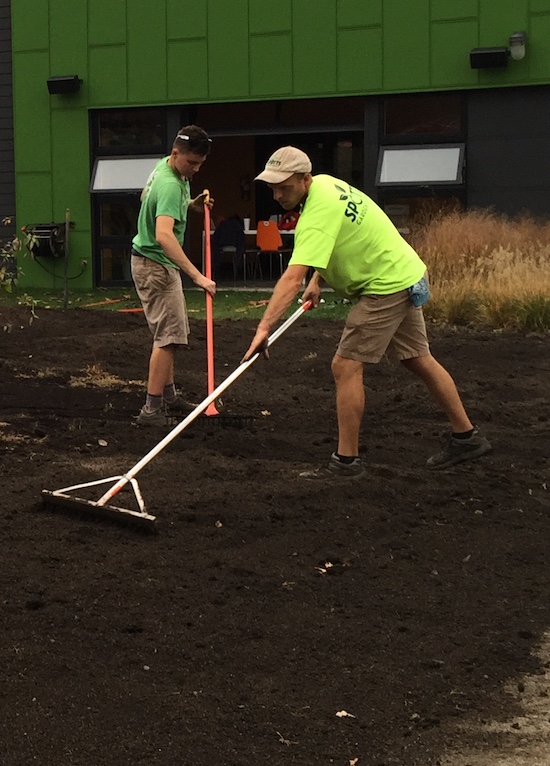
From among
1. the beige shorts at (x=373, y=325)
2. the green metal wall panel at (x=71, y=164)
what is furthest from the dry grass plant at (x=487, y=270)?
the green metal wall panel at (x=71, y=164)

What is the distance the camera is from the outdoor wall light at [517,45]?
17.5 meters

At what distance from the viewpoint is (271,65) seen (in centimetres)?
1923

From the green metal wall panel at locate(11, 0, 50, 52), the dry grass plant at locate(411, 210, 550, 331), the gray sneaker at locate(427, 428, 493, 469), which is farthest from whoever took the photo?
the green metal wall panel at locate(11, 0, 50, 52)

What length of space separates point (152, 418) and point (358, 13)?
41.3ft

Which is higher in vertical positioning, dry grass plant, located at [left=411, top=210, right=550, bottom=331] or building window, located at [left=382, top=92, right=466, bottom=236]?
building window, located at [left=382, top=92, right=466, bottom=236]

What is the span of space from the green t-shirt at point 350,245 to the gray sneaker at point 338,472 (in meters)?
0.85

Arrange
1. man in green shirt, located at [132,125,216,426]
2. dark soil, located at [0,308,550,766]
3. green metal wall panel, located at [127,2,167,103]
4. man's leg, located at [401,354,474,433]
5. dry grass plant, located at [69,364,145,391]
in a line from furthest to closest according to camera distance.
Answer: green metal wall panel, located at [127,2,167,103] → dry grass plant, located at [69,364,145,391] → man in green shirt, located at [132,125,216,426] → man's leg, located at [401,354,474,433] → dark soil, located at [0,308,550,766]

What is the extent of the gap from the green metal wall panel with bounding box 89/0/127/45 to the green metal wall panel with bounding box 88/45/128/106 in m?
0.12

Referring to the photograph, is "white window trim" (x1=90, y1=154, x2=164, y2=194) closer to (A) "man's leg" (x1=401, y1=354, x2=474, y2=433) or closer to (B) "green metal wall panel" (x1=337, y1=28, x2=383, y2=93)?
(B) "green metal wall panel" (x1=337, y1=28, x2=383, y2=93)

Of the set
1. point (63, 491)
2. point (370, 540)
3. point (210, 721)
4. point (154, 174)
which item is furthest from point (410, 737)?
point (154, 174)

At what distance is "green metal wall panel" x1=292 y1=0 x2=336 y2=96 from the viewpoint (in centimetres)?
1891

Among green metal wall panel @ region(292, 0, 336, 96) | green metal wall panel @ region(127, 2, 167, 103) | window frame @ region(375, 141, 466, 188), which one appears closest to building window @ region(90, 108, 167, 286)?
green metal wall panel @ region(127, 2, 167, 103)

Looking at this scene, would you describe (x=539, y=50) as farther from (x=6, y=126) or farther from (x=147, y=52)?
(x=6, y=126)

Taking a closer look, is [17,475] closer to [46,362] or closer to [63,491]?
[63,491]
